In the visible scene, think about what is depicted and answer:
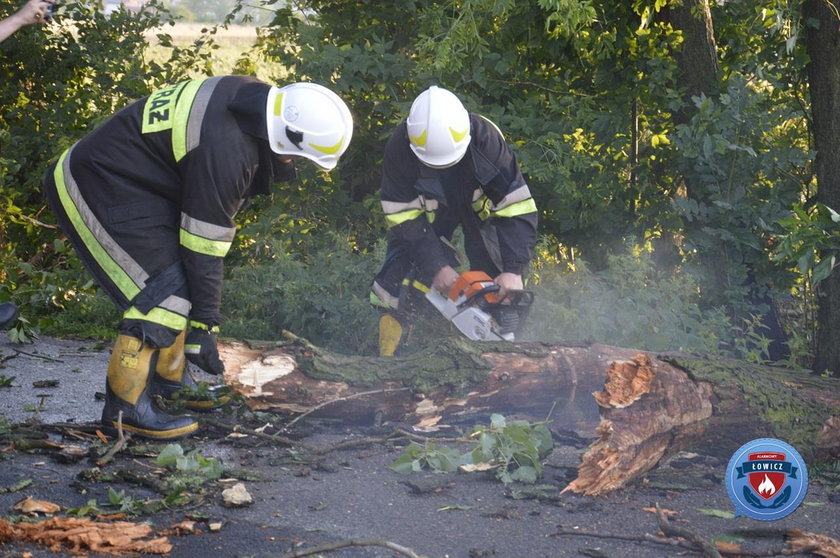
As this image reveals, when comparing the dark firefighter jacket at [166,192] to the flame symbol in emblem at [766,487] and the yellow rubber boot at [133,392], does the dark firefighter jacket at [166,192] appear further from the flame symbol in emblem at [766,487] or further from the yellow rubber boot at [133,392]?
the flame symbol in emblem at [766,487]

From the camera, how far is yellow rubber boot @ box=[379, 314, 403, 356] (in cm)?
604

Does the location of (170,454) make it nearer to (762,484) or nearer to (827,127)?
(762,484)

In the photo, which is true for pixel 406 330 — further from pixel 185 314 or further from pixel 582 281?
pixel 185 314

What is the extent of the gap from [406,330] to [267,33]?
177 inches

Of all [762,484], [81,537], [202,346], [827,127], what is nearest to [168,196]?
[202,346]

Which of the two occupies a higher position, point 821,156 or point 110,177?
point 821,156

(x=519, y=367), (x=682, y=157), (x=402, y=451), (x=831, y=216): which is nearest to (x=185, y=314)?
(x=402, y=451)

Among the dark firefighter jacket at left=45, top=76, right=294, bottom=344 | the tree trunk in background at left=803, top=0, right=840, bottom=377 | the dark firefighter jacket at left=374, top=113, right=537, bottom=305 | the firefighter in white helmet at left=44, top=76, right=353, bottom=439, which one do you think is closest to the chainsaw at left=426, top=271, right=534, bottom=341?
the dark firefighter jacket at left=374, top=113, right=537, bottom=305

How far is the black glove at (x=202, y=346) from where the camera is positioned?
14.2 ft

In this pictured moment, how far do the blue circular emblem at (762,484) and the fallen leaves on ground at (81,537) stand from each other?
2.26 metres

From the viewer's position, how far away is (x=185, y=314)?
14.4 feet

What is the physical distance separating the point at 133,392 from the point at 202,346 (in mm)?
435

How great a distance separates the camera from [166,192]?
436 centimetres

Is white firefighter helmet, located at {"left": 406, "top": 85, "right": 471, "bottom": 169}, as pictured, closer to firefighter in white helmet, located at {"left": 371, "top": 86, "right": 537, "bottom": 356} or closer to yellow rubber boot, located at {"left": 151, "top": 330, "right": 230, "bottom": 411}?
firefighter in white helmet, located at {"left": 371, "top": 86, "right": 537, "bottom": 356}
